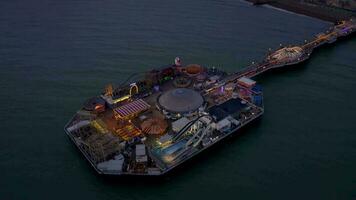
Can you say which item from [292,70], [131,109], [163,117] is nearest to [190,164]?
[163,117]

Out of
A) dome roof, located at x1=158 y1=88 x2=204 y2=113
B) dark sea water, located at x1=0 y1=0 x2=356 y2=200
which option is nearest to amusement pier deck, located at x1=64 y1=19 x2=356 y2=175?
dome roof, located at x1=158 y1=88 x2=204 y2=113

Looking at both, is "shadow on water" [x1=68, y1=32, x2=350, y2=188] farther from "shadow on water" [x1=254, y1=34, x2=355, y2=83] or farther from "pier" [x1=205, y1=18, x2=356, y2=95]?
"shadow on water" [x1=254, y1=34, x2=355, y2=83]

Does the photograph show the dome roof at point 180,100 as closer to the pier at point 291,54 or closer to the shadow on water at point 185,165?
the pier at point 291,54

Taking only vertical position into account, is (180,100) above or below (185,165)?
above

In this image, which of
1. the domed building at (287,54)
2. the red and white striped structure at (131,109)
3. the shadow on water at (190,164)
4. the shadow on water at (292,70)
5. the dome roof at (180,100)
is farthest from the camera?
the domed building at (287,54)

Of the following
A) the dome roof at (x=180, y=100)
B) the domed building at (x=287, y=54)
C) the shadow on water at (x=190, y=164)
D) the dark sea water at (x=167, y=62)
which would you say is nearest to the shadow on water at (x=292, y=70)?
the dark sea water at (x=167, y=62)

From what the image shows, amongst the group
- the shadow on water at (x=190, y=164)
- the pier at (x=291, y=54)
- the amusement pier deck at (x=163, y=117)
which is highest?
the pier at (x=291, y=54)

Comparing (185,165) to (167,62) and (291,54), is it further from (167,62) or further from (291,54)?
(291,54)

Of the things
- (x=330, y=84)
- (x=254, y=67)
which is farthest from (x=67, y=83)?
(x=330, y=84)
